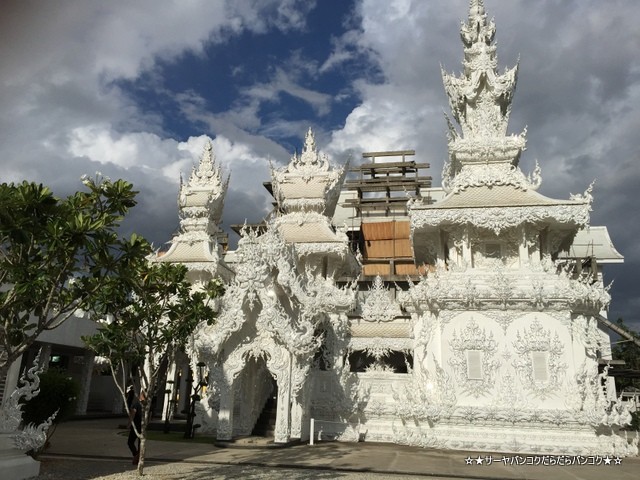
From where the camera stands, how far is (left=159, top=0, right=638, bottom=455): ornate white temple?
14.3 metres

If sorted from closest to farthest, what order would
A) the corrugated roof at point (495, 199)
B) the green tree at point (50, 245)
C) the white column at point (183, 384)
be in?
the green tree at point (50, 245) < the corrugated roof at point (495, 199) < the white column at point (183, 384)

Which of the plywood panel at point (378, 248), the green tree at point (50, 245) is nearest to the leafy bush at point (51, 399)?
the green tree at point (50, 245)

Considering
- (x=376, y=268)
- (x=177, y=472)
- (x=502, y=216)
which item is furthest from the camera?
(x=376, y=268)

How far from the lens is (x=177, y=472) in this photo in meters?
9.10

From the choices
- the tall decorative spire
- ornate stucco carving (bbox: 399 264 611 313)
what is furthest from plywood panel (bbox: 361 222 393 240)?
ornate stucco carving (bbox: 399 264 611 313)

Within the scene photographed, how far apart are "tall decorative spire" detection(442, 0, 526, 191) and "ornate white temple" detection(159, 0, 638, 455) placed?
0.25 ft

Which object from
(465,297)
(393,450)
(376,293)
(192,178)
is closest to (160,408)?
(192,178)

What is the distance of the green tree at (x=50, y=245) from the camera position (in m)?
6.50

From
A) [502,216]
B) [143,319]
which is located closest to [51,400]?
[143,319]

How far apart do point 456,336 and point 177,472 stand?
10203 millimetres

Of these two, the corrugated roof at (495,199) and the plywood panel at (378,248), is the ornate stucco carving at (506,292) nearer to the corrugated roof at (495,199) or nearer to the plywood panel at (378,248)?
the corrugated roof at (495,199)

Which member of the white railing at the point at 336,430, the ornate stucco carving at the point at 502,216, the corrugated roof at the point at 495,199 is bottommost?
the white railing at the point at 336,430

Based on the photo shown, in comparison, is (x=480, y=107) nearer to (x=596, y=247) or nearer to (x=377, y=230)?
(x=377, y=230)

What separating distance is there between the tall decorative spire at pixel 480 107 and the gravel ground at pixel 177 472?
12.8 metres
